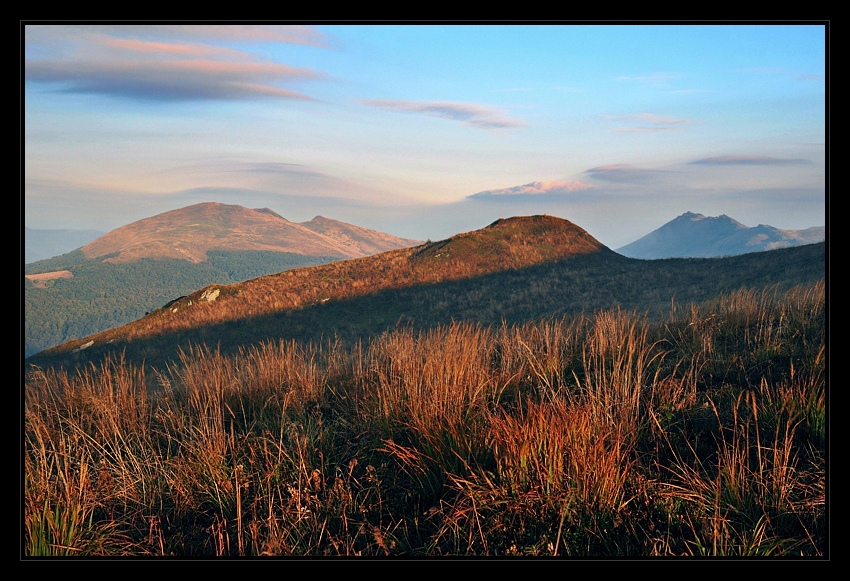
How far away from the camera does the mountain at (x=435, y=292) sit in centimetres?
1964

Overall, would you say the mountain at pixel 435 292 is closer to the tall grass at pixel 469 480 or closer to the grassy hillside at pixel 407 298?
the grassy hillside at pixel 407 298

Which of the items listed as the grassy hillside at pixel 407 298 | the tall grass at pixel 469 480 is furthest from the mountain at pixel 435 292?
the tall grass at pixel 469 480

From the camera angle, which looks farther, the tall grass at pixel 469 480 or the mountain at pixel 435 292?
the mountain at pixel 435 292

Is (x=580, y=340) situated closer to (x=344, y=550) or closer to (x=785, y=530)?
(x=785, y=530)

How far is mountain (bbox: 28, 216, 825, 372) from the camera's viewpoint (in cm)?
1964

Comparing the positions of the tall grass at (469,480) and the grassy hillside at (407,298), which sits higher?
the grassy hillside at (407,298)

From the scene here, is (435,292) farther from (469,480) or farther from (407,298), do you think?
(469,480)

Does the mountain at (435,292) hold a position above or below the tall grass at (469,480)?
above

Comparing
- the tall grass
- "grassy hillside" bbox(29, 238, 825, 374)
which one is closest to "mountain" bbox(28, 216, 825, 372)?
"grassy hillside" bbox(29, 238, 825, 374)

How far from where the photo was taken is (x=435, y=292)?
922 inches

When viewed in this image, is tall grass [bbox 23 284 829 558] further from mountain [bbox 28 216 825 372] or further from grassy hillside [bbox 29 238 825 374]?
grassy hillside [bbox 29 238 825 374]

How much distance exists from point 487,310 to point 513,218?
38.6 ft

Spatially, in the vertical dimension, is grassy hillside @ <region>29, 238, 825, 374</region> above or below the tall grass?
above

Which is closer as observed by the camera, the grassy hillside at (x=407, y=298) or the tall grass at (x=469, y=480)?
the tall grass at (x=469, y=480)
